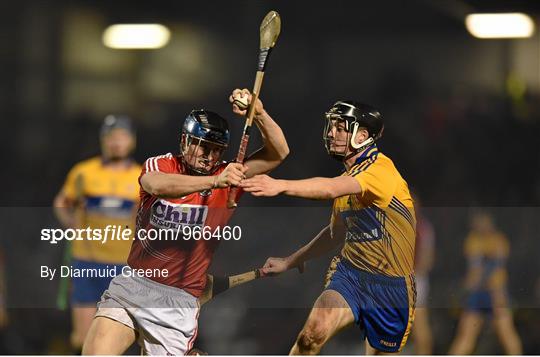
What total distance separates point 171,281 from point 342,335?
3.71 ft

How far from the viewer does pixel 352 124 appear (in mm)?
5738

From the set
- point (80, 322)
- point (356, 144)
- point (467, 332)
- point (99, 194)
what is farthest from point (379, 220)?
point (80, 322)

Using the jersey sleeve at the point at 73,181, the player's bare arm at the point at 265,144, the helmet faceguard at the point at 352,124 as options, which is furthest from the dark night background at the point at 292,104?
the player's bare arm at the point at 265,144

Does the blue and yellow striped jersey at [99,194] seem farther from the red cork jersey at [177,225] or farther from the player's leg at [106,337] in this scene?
the player's leg at [106,337]

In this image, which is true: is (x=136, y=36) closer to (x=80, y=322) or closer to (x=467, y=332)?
(x=80, y=322)

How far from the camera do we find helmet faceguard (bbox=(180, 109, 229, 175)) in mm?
5617

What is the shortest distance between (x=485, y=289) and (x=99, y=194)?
79.8 inches

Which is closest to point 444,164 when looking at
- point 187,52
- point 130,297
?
point 187,52

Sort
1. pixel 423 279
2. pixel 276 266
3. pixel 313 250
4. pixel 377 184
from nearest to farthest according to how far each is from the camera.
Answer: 1. pixel 377 184
2. pixel 313 250
3. pixel 276 266
4. pixel 423 279

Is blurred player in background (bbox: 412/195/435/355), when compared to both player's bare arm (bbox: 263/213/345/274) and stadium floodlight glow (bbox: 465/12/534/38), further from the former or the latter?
stadium floodlight glow (bbox: 465/12/534/38)

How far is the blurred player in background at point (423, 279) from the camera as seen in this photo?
6.46 meters

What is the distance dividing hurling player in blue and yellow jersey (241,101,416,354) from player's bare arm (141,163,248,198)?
19.7 inches

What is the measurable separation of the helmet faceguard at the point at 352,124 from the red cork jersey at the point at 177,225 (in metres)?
0.54

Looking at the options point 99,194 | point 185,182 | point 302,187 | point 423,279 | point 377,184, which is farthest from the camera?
point 99,194
